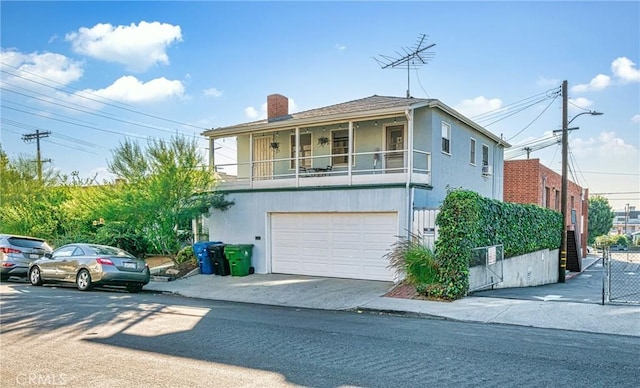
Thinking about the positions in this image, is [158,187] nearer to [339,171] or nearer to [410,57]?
[339,171]

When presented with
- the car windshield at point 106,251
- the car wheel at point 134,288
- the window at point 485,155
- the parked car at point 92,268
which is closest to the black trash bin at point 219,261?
the parked car at point 92,268

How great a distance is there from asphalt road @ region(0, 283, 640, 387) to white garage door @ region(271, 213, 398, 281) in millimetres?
4880

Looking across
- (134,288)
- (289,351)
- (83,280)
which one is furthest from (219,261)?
(289,351)

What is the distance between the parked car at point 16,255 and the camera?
15.5 m

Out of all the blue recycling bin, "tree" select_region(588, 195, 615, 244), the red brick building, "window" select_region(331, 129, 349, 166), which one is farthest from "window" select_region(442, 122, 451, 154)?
"tree" select_region(588, 195, 615, 244)

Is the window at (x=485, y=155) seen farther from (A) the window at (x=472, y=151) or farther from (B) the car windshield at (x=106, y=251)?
(B) the car windshield at (x=106, y=251)

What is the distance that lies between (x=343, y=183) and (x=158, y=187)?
6.34 metres

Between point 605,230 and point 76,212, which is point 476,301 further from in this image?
point 605,230

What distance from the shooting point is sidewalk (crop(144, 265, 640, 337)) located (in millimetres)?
8594

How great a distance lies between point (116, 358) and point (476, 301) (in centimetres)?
800

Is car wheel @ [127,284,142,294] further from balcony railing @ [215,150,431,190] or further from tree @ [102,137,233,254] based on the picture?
balcony railing @ [215,150,431,190]

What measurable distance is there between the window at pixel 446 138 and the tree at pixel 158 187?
898cm

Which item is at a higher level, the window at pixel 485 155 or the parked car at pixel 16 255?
the window at pixel 485 155

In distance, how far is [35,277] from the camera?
14570 mm
